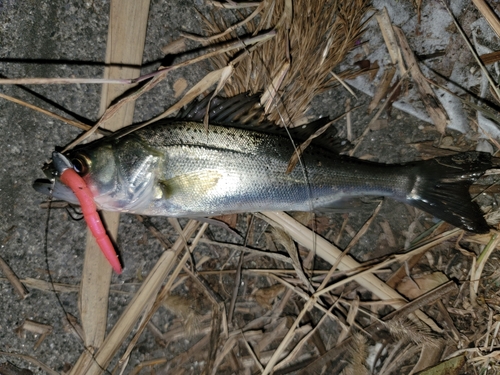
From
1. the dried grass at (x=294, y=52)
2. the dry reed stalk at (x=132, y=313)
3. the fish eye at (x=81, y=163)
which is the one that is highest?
the dried grass at (x=294, y=52)

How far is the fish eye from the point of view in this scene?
2254 mm

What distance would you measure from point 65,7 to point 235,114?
1.34m

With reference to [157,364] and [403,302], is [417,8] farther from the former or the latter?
[157,364]

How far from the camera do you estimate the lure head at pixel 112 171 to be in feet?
7.47

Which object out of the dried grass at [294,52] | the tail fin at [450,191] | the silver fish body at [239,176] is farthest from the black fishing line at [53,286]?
the tail fin at [450,191]

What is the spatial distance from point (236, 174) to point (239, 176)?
2 cm

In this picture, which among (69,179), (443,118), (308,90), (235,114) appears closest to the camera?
(69,179)

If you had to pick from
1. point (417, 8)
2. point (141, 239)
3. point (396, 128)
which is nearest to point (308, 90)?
point (396, 128)

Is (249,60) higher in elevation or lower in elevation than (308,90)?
higher

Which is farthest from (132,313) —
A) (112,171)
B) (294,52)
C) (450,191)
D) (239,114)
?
(450,191)

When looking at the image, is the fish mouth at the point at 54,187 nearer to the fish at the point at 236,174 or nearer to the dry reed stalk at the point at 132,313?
the fish at the point at 236,174

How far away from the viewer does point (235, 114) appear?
2498 mm

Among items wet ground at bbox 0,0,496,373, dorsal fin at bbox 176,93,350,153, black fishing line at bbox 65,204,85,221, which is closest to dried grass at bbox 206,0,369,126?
dorsal fin at bbox 176,93,350,153

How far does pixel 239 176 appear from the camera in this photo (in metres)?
2.43
